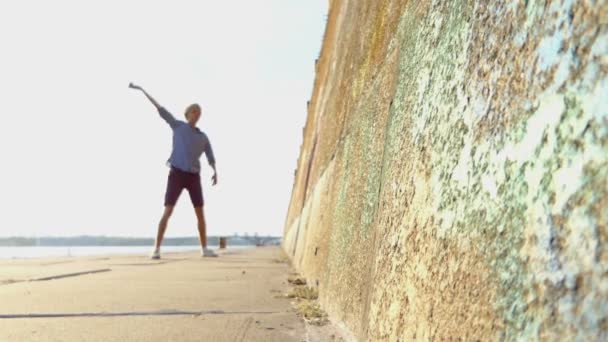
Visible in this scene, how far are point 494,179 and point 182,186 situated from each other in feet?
21.5

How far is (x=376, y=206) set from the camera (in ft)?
4.86

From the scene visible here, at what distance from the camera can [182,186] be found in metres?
7.03

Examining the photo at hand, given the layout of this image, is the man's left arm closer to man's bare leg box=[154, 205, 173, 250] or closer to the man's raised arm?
the man's raised arm

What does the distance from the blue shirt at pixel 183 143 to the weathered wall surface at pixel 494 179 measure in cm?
576

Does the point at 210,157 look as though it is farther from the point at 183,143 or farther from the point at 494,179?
the point at 494,179

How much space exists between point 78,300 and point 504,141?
258cm

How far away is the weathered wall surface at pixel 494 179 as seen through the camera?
1.73 ft

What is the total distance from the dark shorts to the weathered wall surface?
18.7ft

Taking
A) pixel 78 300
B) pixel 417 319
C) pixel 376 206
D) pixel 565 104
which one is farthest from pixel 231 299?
pixel 565 104

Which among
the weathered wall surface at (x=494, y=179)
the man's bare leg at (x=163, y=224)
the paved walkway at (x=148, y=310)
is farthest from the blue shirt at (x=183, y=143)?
the weathered wall surface at (x=494, y=179)

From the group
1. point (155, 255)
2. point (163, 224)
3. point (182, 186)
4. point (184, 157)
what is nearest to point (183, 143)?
point (184, 157)

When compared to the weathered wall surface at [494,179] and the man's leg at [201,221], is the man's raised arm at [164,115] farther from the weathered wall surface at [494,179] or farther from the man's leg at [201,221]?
the weathered wall surface at [494,179]

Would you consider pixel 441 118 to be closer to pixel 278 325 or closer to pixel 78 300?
pixel 278 325

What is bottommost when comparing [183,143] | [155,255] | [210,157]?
[155,255]
